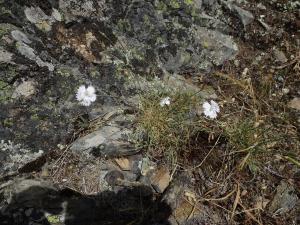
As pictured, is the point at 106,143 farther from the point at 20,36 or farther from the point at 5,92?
the point at 20,36

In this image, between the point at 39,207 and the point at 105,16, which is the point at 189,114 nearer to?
the point at 105,16

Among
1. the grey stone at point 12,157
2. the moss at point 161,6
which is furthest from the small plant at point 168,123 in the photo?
the grey stone at point 12,157

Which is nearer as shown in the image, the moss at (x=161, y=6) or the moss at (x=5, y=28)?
the moss at (x=5, y=28)

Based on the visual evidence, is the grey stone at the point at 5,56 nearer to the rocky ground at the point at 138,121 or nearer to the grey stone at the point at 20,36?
the rocky ground at the point at 138,121

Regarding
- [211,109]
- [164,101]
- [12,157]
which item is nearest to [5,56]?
[12,157]

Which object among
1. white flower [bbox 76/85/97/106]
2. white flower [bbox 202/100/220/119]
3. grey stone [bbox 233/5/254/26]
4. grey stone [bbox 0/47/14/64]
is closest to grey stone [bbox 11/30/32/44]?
grey stone [bbox 0/47/14/64]

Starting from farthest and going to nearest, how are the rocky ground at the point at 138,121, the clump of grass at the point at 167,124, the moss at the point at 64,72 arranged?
the clump of grass at the point at 167,124, the moss at the point at 64,72, the rocky ground at the point at 138,121
